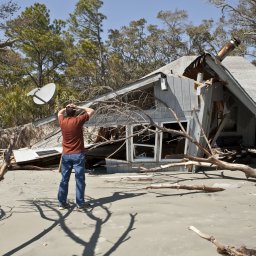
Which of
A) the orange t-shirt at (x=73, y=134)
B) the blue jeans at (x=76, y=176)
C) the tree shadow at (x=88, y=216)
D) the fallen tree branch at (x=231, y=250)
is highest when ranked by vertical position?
the orange t-shirt at (x=73, y=134)

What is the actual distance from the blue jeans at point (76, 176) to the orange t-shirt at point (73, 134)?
0.40 ft

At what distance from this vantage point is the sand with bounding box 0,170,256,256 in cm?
553

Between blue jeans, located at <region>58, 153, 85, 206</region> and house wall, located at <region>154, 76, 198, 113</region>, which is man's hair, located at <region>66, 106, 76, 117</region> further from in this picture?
house wall, located at <region>154, 76, 198, 113</region>

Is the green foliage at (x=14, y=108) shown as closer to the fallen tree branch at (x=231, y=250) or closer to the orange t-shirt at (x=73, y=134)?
the orange t-shirt at (x=73, y=134)

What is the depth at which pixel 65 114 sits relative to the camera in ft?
28.2

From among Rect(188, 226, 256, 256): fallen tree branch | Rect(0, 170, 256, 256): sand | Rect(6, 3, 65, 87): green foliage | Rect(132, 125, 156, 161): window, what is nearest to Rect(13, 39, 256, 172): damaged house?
Rect(132, 125, 156, 161): window

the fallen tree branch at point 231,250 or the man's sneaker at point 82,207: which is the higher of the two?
the fallen tree branch at point 231,250

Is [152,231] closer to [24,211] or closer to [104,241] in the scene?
[104,241]

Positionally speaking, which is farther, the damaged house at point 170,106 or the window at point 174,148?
the window at point 174,148

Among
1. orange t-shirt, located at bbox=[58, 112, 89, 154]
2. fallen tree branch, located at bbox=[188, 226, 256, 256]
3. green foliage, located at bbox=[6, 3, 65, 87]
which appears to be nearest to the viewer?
fallen tree branch, located at bbox=[188, 226, 256, 256]

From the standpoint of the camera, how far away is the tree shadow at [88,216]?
5.68m

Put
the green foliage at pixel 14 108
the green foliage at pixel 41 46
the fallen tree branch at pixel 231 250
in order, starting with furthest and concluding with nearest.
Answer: the green foliage at pixel 41 46 < the green foliage at pixel 14 108 < the fallen tree branch at pixel 231 250

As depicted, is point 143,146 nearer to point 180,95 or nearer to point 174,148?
point 174,148

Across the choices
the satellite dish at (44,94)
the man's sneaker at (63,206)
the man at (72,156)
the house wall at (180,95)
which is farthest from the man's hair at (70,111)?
the house wall at (180,95)
